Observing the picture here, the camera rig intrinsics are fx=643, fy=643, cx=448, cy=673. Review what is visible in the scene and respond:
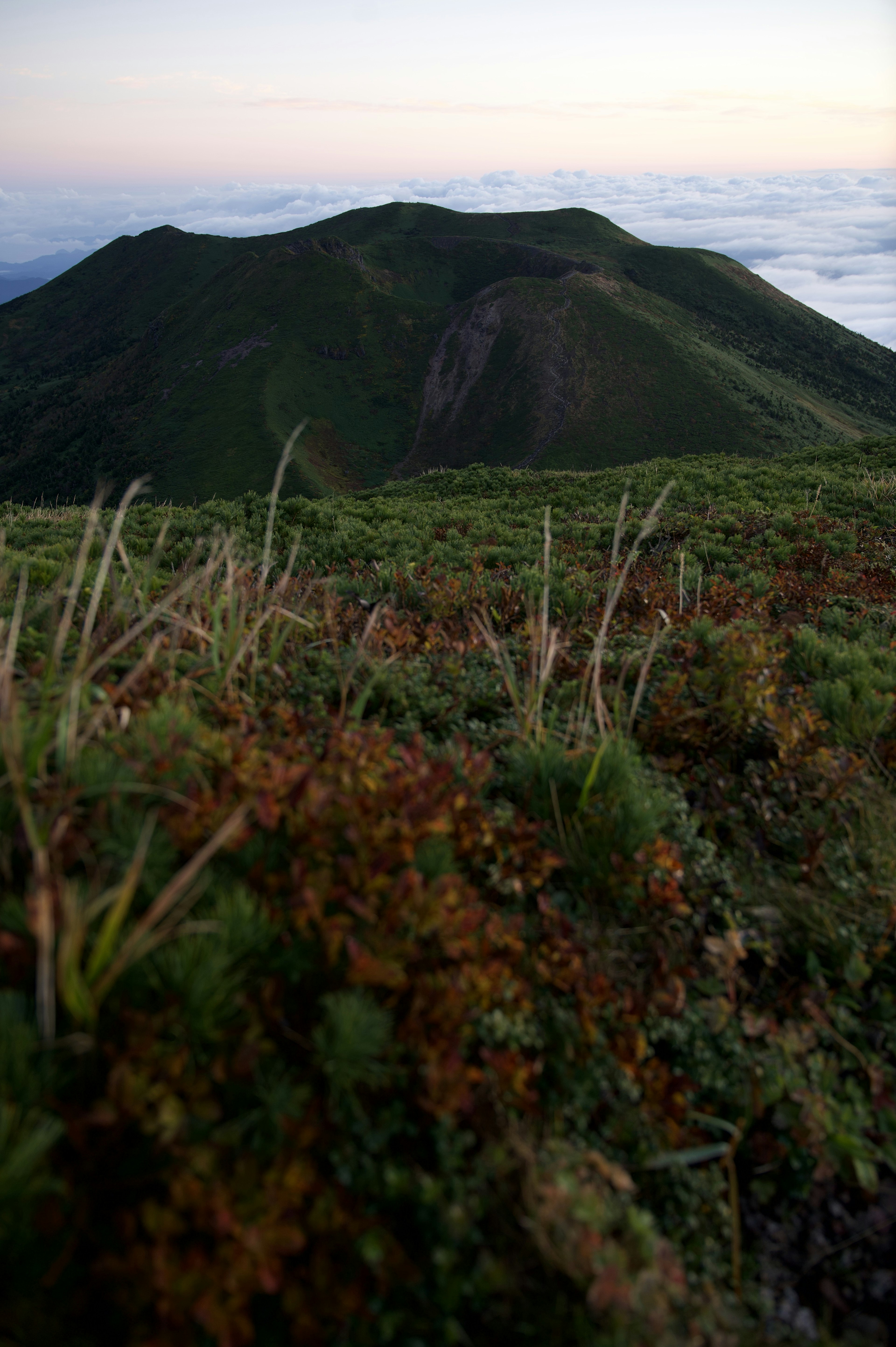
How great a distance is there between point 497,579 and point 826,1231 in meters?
6.73

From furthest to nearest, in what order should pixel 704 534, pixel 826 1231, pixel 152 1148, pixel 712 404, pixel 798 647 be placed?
pixel 712 404 → pixel 704 534 → pixel 798 647 → pixel 826 1231 → pixel 152 1148

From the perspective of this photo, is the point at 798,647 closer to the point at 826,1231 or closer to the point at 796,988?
the point at 796,988

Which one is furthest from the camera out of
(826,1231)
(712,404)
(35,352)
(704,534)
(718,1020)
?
(35,352)

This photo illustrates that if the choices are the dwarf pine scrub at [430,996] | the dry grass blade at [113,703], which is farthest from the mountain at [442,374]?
the dry grass blade at [113,703]

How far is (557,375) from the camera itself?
10938 cm

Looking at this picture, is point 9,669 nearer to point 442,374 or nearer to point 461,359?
point 442,374

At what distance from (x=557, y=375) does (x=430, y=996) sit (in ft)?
395

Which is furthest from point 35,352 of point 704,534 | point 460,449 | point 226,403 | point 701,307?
point 704,534

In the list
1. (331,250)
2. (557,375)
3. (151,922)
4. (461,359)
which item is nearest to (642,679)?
(151,922)

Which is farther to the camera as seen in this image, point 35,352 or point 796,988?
point 35,352

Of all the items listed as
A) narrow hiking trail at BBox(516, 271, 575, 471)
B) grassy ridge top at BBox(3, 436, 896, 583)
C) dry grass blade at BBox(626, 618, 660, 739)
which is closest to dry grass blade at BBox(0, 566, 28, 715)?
dry grass blade at BBox(626, 618, 660, 739)

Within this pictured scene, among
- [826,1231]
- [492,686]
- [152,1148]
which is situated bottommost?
[826,1231]

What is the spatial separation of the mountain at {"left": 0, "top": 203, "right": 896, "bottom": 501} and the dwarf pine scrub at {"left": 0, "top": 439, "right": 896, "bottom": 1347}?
83.5 m

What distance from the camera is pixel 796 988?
3219 mm
